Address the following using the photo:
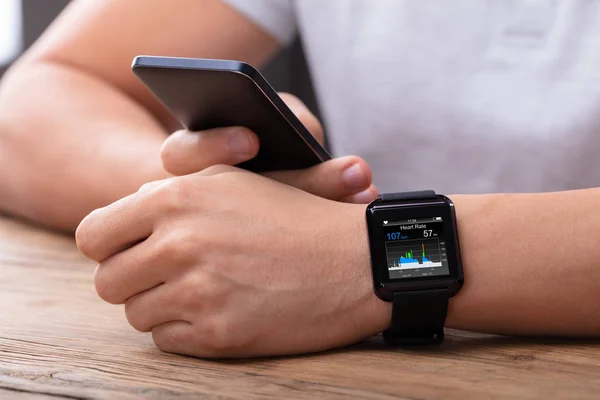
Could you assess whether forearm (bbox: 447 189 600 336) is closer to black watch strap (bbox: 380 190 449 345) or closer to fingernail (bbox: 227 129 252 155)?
black watch strap (bbox: 380 190 449 345)

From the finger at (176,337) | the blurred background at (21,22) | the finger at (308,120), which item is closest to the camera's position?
the finger at (176,337)

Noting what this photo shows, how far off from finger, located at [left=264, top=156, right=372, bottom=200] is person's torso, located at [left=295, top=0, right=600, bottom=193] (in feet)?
1.34

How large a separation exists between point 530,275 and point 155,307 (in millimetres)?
339

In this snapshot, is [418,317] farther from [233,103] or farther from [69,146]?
[69,146]

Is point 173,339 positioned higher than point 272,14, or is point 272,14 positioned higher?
point 272,14

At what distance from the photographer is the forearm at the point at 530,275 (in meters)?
0.68

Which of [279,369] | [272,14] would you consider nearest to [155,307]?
[279,369]

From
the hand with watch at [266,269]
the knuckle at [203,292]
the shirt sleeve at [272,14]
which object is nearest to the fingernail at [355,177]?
the hand with watch at [266,269]

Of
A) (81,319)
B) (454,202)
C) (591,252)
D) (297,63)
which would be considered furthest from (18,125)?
(297,63)

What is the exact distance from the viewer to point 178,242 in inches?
26.6

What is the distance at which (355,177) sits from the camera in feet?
2.68

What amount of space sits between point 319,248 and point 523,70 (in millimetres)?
601

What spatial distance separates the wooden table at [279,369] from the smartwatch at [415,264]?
0.02m

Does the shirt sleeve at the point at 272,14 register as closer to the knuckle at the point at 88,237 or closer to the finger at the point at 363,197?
the finger at the point at 363,197
